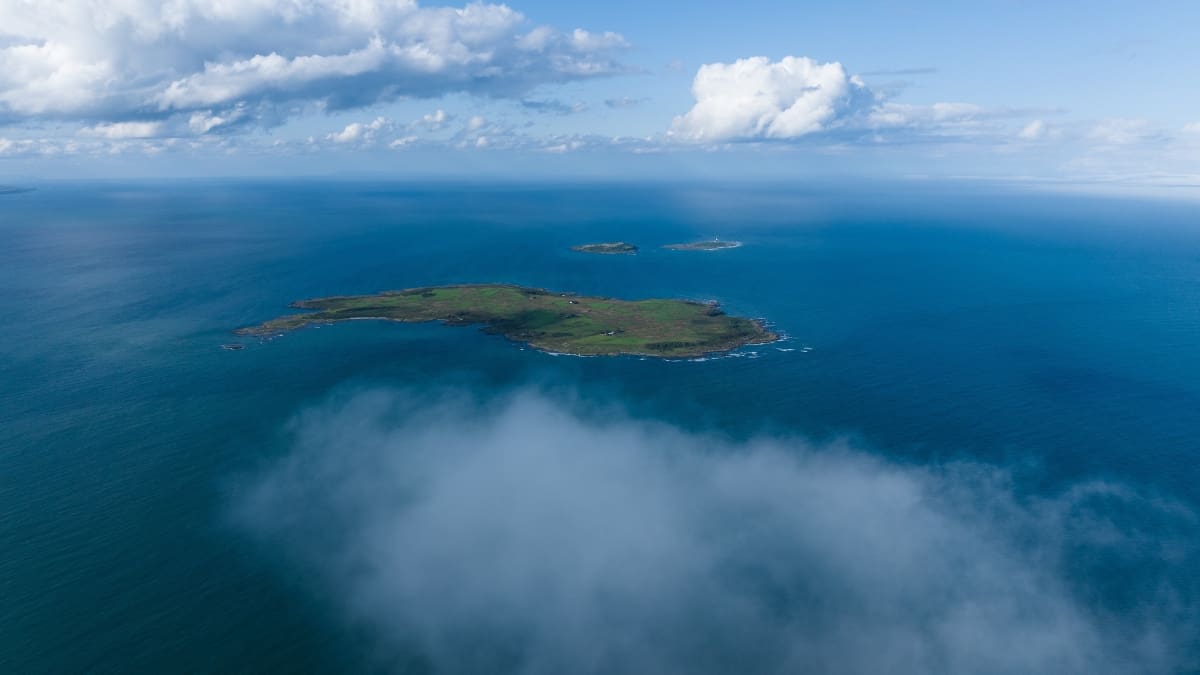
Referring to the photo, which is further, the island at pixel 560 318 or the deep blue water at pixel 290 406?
the island at pixel 560 318

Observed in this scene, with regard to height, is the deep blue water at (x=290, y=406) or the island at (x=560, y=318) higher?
the island at (x=560, y=318)

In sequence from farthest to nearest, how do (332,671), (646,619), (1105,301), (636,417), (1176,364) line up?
(1105,301) → (1176,364) → (636,417) → (646,619) → (332,671)

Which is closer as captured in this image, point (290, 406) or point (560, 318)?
point (290, 406)

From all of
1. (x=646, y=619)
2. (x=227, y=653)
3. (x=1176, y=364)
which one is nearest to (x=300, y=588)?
(x=227, y=653)

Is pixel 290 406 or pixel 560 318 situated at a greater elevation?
pixel 560 318

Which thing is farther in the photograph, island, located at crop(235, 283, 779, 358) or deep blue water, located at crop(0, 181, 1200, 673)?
island, located at crop(235, 283, 779, 358)

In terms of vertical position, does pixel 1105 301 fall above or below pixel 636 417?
above

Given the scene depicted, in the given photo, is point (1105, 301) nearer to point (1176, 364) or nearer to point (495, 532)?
point (1176, 364)

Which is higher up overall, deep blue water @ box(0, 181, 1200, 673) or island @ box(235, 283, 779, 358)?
island @ box(235, 283, 779, 358)
